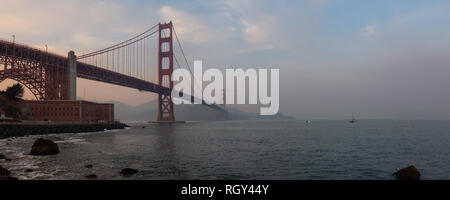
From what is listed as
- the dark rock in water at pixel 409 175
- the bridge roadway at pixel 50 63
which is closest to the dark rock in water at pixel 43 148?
the dark rock in water at pixel 409 175

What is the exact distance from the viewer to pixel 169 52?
114m

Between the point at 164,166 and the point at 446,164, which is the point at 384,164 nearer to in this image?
the point at 446,164

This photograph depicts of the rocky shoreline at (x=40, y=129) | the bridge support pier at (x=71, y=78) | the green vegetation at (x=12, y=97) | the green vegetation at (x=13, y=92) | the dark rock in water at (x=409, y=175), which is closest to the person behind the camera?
the dark rock in water at (x=409, y=175)

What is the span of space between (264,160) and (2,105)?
5365 cm

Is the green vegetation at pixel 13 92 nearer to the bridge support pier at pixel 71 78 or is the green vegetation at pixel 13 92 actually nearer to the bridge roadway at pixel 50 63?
the bridge roadway at pixel 50 63

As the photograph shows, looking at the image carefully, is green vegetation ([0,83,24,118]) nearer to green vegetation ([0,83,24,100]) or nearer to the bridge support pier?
green vegetation ([0,83,24,100])

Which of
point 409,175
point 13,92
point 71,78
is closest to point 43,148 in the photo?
point 409,175

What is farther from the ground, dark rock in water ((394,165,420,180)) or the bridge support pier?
the bridge support pier

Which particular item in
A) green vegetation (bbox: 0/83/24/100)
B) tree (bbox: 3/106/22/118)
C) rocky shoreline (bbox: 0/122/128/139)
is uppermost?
green vegetation (bbox: 0/83/24/100)

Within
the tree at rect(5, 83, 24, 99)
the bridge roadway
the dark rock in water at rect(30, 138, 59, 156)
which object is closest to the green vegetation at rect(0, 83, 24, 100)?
the tree at rect(5, 83, 24, 99)

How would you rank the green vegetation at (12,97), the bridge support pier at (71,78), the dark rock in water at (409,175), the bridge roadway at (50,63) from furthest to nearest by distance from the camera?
the bridge support pier at (71,78)
the bridge roadway at (50,63)
the green vegetation at (12,97)
the dark rock in water at (409,175)

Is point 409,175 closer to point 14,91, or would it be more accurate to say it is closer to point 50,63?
point 14,91
